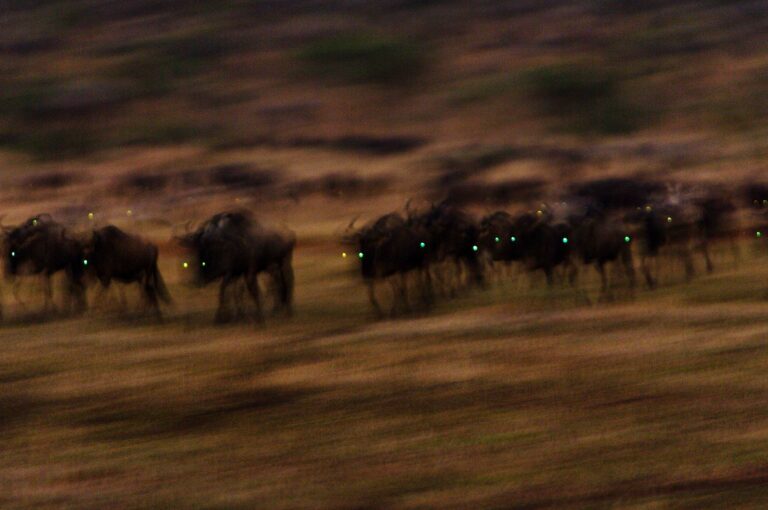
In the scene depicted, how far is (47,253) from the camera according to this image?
72.6ft

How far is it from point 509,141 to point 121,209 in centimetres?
2331

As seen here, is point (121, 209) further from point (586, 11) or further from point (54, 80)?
point (586, 11)

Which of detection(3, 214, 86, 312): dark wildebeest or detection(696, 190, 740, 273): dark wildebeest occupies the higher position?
detection(3, 214, 86, 312): dark wildebeest

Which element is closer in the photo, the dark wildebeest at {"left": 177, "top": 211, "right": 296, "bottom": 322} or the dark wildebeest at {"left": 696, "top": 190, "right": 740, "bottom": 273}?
the dark wildebeest at {"left": 177, "top": 211, "right": 296, "bottom": 322}

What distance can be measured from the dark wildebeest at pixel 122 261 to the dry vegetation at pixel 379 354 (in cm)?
66

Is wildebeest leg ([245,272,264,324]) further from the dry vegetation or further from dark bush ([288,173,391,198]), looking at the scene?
dark bush ([288,173,391,198])

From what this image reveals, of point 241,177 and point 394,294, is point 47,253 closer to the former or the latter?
point 394,294

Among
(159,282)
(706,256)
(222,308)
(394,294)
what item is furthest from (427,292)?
(706,256)

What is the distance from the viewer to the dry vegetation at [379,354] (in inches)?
451

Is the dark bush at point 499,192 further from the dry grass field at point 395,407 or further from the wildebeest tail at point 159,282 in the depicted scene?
the wildebeest tail at point 159,282

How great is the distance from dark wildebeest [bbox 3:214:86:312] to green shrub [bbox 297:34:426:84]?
52.0 m

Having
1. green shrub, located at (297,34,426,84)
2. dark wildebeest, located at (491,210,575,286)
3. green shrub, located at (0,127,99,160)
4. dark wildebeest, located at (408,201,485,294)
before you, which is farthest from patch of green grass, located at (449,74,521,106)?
dark wildebeest, located at (491,210,575,286)

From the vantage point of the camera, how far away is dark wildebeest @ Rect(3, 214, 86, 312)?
864 inches

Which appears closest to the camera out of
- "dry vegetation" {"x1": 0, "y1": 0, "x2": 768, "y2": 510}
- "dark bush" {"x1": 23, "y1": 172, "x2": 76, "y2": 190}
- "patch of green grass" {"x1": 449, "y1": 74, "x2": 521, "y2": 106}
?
"dry vegetation" {"x1": 0, "y1": 0, "x2": 768, "y2": 510}
